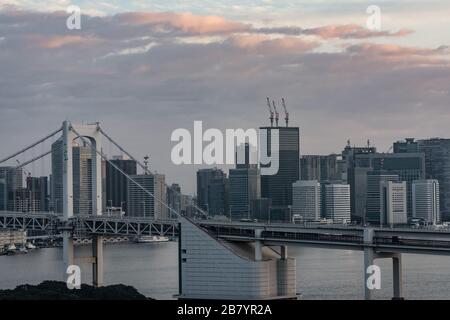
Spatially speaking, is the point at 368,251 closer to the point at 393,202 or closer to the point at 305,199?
the point at 305,199

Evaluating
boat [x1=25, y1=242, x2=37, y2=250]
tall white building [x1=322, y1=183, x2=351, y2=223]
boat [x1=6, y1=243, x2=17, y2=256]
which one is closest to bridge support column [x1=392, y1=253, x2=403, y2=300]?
boat [x1=6, y1=243, x2=17, y2=256]

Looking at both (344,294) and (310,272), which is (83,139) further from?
(344,294)

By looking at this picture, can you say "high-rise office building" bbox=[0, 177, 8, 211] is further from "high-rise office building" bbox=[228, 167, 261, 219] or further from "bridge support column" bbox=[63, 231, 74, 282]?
"bridge support column" bbox=[63, 231, 74, 282]

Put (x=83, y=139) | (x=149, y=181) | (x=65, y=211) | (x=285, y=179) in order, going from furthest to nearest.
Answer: (x=285, y=179)
(x=149, y=181)
(x=83, y=139)
(x=65, y=211)

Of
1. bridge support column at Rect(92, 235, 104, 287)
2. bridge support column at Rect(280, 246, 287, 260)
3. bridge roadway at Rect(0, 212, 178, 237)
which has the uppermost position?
bridge roadway at Rect(0, 212, 178, 237)
